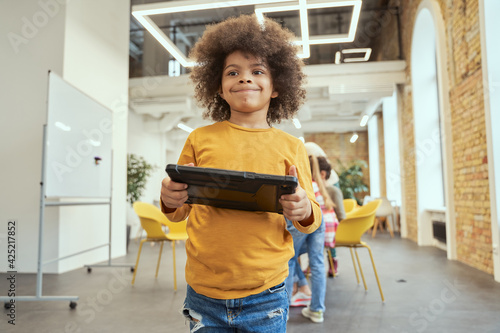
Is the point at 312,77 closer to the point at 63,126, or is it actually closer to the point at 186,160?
the point at 63,126

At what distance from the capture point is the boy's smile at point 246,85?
1.01 m

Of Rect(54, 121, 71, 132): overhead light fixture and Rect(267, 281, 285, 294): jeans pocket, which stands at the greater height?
Rect(54, 121, 71, 132): overhead light fixture

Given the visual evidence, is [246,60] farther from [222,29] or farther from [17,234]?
[17,234]

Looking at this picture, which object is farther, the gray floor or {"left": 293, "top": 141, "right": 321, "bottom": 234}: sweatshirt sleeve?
the gray floor

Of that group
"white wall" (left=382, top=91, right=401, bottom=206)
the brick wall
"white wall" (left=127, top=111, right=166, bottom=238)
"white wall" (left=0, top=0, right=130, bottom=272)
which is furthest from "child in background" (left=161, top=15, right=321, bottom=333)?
"white wall" (left=382, top=91, right=401, bottom=206)

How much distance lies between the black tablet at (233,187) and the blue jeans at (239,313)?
22 cm

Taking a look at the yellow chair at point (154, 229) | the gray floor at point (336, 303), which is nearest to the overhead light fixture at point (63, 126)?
the yellow chair at point (154, 229)

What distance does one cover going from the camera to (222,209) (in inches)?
36.4

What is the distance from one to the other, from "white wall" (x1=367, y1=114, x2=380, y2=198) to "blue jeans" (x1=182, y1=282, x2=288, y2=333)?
37.0 ft

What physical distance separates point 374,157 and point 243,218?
1209cm

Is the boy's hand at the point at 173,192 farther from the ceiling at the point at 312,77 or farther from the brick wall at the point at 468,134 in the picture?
the ceiling at the point at 312,77

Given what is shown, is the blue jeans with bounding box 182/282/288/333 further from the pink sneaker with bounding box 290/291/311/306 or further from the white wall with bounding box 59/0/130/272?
the white wall with bounding box 59/0/130/272

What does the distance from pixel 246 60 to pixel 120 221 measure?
5415 mm

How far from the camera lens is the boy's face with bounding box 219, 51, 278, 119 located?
39.8 inches
